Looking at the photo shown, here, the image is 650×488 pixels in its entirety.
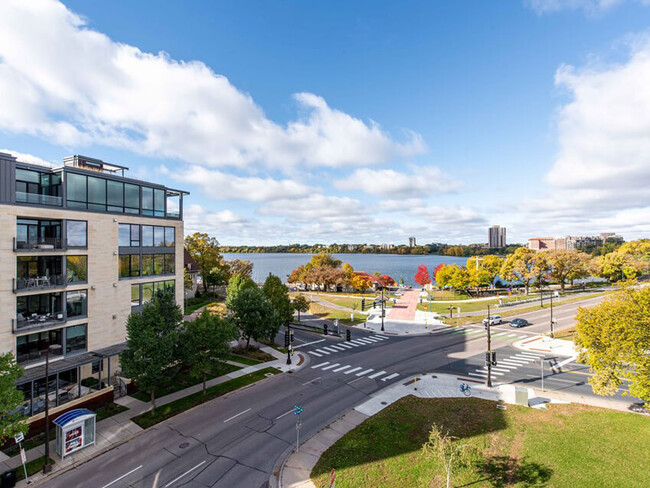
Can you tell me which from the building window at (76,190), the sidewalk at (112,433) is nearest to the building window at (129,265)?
the building window at (76,190)

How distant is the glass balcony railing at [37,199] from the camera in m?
20.9

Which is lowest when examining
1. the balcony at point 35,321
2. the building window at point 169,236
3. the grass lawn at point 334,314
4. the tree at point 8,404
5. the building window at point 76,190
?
the grass lawn at point 334,314

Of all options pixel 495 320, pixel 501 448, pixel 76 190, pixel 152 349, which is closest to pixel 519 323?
pixel 495 320

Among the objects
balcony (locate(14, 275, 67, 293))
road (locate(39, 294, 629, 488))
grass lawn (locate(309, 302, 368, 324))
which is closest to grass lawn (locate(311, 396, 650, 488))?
road (locate(39, 294, 629, 488))

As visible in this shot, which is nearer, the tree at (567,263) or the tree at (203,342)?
the tree at (203,342)

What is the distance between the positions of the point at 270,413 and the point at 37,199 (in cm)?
2099

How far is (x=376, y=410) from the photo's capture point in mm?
22375

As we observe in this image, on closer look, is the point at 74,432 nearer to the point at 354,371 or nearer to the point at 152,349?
the point at 152,349

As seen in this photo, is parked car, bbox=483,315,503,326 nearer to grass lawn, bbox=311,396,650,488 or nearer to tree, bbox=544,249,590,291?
grass lawn, bbox=311,396,650,488

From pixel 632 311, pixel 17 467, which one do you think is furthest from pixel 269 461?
pixel 632 311

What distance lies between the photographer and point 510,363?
32.1 meters

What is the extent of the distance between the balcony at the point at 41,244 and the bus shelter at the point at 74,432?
10.7m

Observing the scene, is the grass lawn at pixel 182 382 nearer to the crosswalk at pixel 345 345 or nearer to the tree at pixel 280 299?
the crosswalk at pixel 345 345

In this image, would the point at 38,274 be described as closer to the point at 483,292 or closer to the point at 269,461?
the point at 269,461
